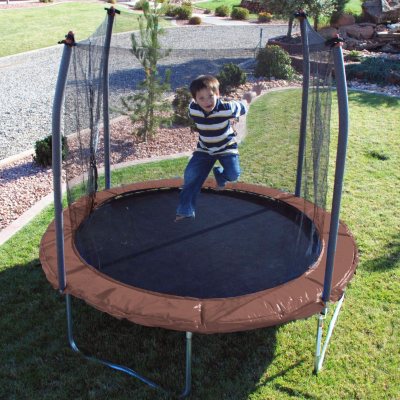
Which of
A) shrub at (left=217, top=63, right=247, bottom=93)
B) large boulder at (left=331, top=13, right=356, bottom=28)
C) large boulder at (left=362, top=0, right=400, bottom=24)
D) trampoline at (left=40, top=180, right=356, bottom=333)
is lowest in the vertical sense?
trampoline at (left=40, top=180, right=356, bottom=333)

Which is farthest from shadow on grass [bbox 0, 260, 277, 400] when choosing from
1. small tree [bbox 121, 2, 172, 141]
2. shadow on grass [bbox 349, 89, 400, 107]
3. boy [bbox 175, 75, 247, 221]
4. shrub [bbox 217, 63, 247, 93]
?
shadow on grass [bbox 349, 89, 400, 107]

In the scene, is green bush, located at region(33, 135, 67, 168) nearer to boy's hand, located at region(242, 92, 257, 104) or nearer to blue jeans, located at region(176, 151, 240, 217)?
blue jeans, located at region(176, 151, 240, 217)

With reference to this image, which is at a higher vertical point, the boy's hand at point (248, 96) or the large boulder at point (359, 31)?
the large boulder at point (359, 31)

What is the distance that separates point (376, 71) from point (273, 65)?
133 inches

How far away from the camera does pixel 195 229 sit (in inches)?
176

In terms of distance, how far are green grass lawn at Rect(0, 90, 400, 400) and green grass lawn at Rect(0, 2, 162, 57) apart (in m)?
11.7

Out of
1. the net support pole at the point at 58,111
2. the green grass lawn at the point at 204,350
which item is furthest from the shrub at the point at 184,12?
the net support pole at the point at 58,111

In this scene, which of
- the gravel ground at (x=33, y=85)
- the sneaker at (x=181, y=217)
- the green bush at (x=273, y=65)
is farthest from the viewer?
the green bush at (x=273, y=65)

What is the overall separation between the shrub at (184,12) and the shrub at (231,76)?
50.4ft

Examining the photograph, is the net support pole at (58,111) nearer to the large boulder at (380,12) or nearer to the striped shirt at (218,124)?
the striped shirt at (218,124)

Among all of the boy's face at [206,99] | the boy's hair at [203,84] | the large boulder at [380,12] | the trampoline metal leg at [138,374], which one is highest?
the large boulder at [380,12]

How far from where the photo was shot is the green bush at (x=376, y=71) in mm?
10836

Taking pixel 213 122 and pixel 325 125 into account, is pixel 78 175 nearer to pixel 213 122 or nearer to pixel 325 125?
pixel 213 122

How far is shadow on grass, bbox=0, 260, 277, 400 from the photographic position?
3.12 metres
